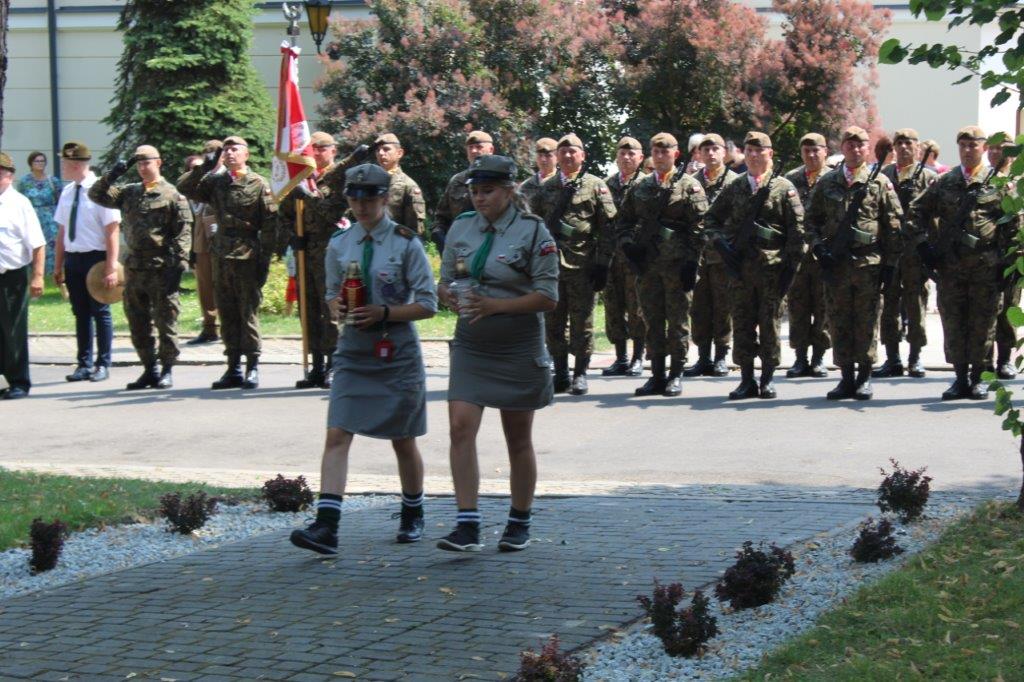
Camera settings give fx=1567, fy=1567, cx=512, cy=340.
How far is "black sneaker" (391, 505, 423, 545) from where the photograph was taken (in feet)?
26.3

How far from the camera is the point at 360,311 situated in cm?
761

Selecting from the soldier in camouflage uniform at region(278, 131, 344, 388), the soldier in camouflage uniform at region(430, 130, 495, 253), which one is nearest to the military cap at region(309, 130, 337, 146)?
the soldier in camouflage uniform at region(278, 131, 344, 388)

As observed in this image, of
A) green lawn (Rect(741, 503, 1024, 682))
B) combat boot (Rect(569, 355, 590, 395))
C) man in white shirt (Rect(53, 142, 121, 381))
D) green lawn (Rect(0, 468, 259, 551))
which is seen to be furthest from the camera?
man in white shirt (Rect(53, 142, 121, 381))

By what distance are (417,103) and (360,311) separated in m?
15.8

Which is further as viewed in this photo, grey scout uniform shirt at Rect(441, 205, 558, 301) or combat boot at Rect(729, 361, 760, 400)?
combat boot at Rect(729, 361, 760, 400)

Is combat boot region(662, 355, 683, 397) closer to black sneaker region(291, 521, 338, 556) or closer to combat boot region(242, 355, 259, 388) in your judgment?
combat boot region(242, 355, 259, 388)

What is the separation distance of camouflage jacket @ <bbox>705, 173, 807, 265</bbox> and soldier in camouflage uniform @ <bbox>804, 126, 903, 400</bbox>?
242mm

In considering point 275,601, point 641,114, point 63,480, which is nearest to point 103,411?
point 63,480

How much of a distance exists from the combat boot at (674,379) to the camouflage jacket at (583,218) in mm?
1071

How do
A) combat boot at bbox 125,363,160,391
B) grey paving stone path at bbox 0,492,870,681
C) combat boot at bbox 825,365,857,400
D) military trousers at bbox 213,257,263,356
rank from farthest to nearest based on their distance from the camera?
combat boot at bbox 125,363,160,391 < military trousers at bbox 213,257,263,356 < combat boot at bbox 825,365,857,400 < grey paving stone path at bbox 0,492,870,681

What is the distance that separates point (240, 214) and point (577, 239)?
3.19m

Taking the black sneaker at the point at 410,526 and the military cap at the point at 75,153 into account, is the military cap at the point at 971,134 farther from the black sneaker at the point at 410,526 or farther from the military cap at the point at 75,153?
the military cap at the point at 75,153

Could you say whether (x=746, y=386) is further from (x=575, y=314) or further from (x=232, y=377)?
(x=232, y=377)

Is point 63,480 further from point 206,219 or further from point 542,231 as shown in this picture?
point 206,219
